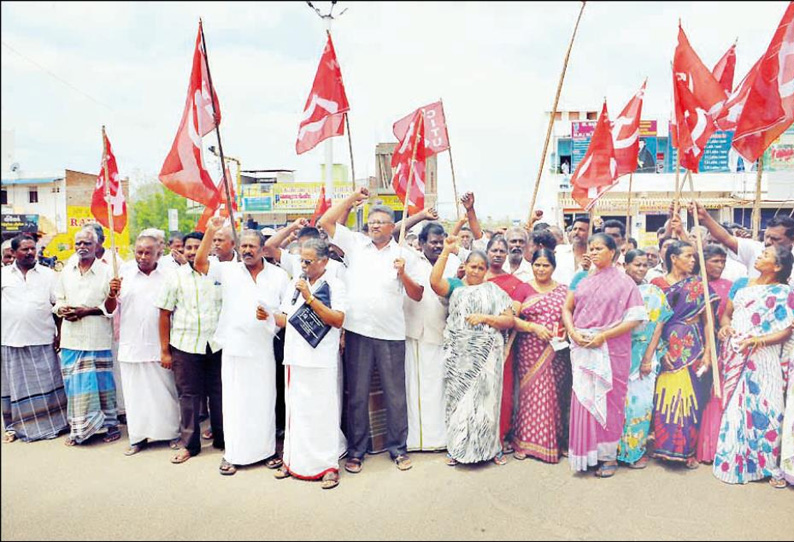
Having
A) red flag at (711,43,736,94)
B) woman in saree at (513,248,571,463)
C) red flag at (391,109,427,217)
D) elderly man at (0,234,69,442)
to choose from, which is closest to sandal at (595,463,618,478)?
woman in saree at (513,248,571,463)

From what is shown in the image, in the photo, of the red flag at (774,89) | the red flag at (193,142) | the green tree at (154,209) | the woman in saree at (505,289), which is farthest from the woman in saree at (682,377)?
the green tree at (154,209)

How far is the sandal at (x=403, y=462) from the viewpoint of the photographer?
4.28 metres

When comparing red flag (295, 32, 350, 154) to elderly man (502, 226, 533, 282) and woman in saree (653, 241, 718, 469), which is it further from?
woman in saree (653, 241, 718, 469)

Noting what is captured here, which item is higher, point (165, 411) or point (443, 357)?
point (443, 357)

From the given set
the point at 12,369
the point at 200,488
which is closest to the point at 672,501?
the point at 200,488

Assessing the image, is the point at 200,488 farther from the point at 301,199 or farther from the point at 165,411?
the point at 301,199

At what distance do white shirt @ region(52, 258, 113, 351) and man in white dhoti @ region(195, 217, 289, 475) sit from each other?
1109 mm

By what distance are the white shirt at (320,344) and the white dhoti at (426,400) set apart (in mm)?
769

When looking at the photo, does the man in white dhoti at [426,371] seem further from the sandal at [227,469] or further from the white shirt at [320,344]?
the sandal at [227,469]

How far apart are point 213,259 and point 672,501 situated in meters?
3.55

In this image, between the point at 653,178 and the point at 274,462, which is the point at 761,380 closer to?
the point at 274,462

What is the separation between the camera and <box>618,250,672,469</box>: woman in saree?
418 centimetres

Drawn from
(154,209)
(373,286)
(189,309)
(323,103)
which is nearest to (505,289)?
(373,286)

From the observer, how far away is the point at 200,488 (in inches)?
157
